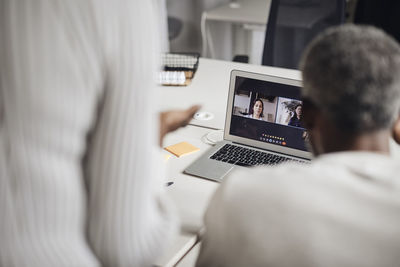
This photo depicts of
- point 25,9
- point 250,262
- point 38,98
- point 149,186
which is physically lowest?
point 250,262

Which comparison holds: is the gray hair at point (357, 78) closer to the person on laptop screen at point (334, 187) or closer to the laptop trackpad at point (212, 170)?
the person on laptop screen at point (334, 187)

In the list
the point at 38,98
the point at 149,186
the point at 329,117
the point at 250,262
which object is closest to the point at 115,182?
the point at 149,186

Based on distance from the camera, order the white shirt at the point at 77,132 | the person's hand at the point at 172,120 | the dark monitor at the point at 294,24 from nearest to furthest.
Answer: the white shirt at the point at 77,132
the person's hand at the point at 172,120
the dark monitor at the point at 294,24

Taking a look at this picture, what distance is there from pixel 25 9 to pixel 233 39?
3.83 meters

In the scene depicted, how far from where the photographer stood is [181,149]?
5.11ft

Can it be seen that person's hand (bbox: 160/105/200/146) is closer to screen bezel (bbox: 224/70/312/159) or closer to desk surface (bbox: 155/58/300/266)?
desk surface (bbox: 155/58/300/266)

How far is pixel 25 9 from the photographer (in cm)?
57

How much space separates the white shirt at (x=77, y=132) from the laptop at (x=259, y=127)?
0.73 meters

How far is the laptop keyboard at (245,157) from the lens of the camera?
4.71 ft

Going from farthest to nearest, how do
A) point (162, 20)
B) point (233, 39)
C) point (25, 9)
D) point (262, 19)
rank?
point (233, 39) → point (162, 20) → point (262, 19) → point (25, 9)

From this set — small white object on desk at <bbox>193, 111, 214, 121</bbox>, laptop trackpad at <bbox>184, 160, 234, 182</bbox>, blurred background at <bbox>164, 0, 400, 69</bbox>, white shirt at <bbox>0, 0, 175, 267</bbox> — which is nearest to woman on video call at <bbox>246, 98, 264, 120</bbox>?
laptop trackpad at <bbox>184, 160, 234, 182</bbox>

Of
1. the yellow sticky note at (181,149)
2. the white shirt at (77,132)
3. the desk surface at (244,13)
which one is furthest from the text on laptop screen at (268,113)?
the desk surface at (244,13)

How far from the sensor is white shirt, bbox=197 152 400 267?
2.16 ft

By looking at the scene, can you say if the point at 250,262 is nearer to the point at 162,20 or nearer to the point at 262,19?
the point at 262,19
